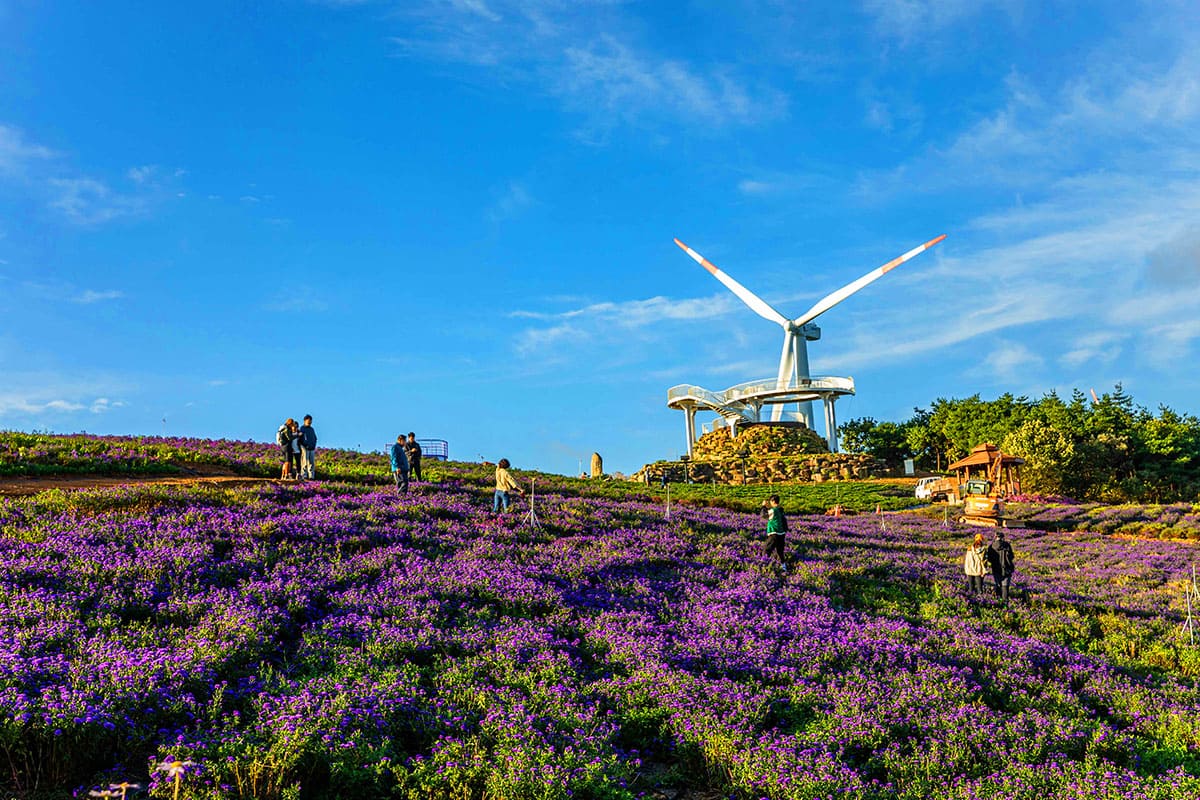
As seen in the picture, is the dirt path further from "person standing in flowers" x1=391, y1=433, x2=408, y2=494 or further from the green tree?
the green tree

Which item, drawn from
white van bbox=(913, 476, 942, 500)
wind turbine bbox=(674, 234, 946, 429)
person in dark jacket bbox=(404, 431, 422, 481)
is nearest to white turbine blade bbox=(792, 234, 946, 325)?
wind turbine bbox=(674, 234, 946, 429)

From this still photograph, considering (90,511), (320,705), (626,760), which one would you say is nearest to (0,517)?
(90,511)

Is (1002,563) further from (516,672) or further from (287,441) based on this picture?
(287,441)

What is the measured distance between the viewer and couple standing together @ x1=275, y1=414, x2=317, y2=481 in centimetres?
2720

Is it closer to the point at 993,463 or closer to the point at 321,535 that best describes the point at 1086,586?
the point at 321,535

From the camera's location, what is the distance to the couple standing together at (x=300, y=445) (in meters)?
27.2

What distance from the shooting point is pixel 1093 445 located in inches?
2621

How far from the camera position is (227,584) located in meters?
14.0

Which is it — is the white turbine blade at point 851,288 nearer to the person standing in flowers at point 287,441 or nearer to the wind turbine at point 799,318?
the wind turbine at point 799,318

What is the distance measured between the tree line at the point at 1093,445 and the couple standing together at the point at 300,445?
181ft

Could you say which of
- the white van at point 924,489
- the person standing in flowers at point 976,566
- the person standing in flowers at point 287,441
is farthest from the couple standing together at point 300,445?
the white van at point 924,489

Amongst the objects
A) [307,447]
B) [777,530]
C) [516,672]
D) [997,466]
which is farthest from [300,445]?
[997,466]

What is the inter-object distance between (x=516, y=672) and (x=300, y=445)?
1854cm

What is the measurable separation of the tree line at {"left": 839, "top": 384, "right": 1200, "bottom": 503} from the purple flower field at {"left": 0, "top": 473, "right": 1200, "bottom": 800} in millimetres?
49022
